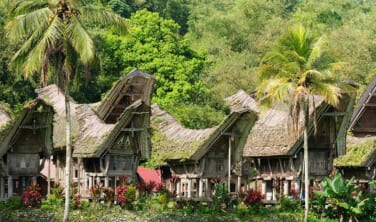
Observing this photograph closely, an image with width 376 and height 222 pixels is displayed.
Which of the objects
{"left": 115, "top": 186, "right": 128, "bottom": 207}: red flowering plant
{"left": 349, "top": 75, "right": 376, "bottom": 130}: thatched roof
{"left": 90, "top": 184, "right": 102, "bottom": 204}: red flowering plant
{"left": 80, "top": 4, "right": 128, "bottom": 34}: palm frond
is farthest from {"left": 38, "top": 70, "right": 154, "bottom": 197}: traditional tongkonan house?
{"left": 349, "top": 75, "right": 376, "bottom": 130}: thatched roof

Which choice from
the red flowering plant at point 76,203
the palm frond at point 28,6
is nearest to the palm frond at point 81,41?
the palm frond at point 28,6

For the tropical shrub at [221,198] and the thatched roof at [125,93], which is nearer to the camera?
the tropical shrub at [221,198]

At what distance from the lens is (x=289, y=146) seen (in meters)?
45.4

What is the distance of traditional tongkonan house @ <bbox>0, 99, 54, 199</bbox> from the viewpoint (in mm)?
40344

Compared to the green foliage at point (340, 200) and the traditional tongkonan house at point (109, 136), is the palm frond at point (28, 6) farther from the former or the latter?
the green foliage at point (340, 200)

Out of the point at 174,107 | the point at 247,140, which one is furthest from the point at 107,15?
the point at 174,107

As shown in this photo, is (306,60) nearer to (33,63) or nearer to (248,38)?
(33,63)

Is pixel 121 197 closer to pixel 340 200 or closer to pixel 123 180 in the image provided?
pixel 123 180

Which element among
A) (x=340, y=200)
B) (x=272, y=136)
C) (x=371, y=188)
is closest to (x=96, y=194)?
(x=340, y=200)

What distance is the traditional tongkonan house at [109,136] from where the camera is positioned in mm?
43250

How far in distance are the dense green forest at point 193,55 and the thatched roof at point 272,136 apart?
16.5 ft

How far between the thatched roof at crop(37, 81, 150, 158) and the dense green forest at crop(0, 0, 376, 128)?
679 cm

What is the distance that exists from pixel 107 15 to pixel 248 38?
58.6m

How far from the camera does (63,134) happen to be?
47406 mm
